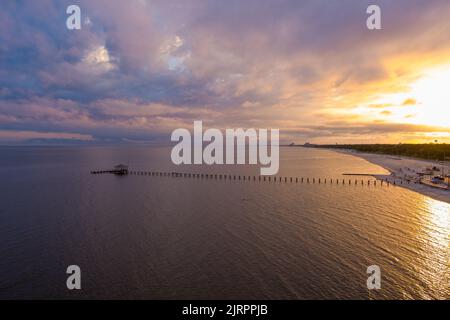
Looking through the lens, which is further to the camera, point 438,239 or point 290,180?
point 290,180

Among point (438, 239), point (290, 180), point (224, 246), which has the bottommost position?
point (438, 239)

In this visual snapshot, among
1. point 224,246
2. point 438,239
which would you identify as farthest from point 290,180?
point 224,246

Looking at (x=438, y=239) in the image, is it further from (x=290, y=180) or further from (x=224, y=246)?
(x=290, y=180)

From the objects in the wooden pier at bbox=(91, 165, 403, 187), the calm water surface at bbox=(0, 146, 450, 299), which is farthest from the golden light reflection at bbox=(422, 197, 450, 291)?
the wooden pier at bbox=(91, 165, 403, 187)

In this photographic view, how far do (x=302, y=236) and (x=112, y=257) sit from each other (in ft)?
75.7

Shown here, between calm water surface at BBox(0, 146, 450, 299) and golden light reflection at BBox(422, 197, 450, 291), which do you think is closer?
calm water surface at BBox(0, 146, 450, 299)

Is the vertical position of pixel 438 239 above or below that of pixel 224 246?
below

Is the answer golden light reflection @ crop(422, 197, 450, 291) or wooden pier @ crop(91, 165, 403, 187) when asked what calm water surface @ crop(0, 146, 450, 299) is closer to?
golden light reflection @ crop(422, 197, 450, 291)

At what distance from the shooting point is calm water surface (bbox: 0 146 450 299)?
2247cm

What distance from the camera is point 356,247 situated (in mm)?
30359

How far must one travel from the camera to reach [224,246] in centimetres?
3086

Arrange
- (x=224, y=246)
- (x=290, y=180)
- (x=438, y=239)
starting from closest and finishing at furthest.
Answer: (x=224, y=246) < (x=438, y=239) < (x=290, y=180)

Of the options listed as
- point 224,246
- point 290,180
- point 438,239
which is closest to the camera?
point 224,246
